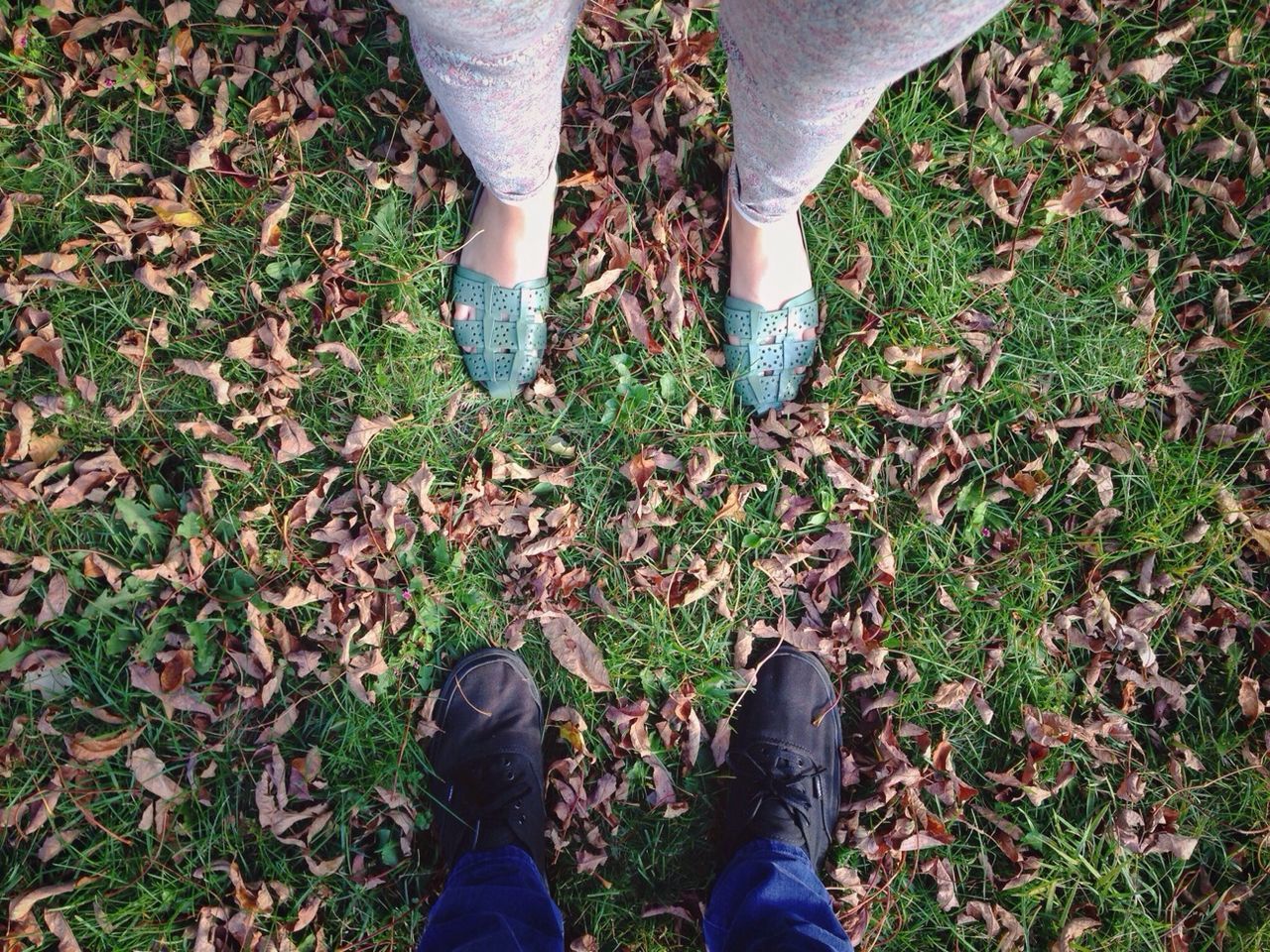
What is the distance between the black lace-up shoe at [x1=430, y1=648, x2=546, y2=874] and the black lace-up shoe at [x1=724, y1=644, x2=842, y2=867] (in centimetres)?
59

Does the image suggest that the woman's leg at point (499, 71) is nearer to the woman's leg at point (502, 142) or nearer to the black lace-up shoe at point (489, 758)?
the woman's leg at point (502, 142)

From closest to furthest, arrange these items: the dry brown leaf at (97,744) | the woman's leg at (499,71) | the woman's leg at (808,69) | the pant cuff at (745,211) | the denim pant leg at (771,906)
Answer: the woman's leg at (808,69), the woman's leg at (499,71), the denim pant leg at (771,906), the pant cuff at (745,211), the dry brown leaf at (97,744)

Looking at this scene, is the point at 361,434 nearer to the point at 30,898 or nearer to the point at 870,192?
the point at 30,898

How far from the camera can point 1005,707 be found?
91.4 inches

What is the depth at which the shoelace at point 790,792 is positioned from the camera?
2.21 m

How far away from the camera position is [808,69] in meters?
1.19

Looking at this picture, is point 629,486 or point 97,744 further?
point 629,486

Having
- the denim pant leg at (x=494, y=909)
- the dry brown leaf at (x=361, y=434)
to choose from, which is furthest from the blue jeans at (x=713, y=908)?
the dry brown leaf at (x=361, y=434)

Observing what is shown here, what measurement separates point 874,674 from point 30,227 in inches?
111

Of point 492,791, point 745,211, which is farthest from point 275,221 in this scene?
point 492,791

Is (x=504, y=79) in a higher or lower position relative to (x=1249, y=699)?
higher

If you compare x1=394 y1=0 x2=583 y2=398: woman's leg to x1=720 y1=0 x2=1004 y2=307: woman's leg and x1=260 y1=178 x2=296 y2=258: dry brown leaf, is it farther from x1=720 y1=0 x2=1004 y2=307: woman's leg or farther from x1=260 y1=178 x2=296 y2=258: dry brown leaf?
x1=260 y1=178 x2=296 y2=258: dry brown leaf

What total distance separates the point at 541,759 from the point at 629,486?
0.86 metres

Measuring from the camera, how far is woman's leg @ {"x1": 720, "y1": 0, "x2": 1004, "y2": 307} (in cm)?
100
